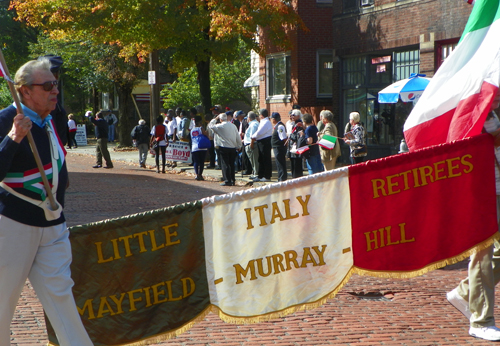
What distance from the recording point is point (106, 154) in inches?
886

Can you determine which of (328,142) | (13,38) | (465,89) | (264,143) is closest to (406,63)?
(264,143)

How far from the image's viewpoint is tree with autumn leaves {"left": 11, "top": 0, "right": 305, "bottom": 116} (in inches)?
800

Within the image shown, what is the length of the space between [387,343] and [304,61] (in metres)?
20.7

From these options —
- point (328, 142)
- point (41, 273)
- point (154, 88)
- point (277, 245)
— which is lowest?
point (328, 142)

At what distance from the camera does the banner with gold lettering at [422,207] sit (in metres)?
4.71

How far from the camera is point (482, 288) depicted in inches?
195

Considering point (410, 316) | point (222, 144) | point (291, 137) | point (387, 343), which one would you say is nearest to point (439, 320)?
point (410, 316)

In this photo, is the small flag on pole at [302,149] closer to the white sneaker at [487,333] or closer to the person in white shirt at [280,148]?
the person in white shirt at [280,148]

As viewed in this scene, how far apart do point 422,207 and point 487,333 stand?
1075mm

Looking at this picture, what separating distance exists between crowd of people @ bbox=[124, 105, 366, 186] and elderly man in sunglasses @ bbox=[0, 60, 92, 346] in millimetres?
10358

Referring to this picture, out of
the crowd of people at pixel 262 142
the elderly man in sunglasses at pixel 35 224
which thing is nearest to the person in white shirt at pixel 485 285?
the elderly man in sunglasses at pixel 35 224

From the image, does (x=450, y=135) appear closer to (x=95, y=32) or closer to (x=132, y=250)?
(x=132, y=250)

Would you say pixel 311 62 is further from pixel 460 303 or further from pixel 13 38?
pixel 13 38

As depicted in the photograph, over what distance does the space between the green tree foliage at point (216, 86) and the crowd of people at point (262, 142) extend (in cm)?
1395
